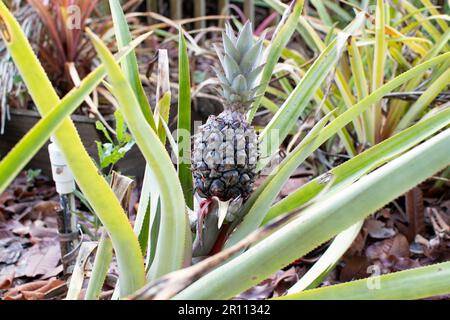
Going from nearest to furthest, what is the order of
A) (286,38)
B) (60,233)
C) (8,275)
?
(286,38)
(60,233)
(8,275)

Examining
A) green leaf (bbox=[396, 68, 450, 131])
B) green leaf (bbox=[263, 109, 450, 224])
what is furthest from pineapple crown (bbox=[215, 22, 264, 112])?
green leaf (bbox=[396, 68, 450, 131])

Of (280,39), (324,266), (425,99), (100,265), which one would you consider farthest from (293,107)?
(425,99)

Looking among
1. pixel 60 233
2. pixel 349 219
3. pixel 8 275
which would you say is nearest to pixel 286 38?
pixel 349 219

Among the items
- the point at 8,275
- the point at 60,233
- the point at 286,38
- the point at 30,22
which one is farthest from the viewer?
the point at 30,22

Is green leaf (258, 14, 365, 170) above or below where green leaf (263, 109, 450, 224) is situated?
above

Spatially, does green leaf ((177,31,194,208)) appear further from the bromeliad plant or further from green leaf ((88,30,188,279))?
green leaf ((88,30,188,279))

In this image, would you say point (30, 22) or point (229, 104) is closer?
point (229, 104)

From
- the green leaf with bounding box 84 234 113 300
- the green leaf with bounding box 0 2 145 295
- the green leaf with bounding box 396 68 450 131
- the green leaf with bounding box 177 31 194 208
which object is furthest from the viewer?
the green leaf with bounding box 396 68 450 131

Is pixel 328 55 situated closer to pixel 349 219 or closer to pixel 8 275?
pixel 349 219
